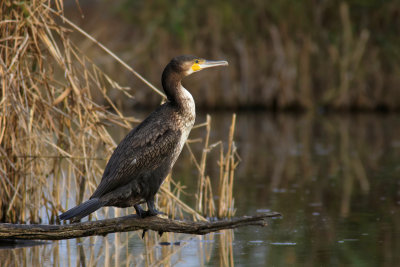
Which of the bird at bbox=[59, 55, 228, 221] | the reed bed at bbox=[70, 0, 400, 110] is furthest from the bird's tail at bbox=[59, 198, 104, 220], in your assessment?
the reed bed at bbox=[70, 0, 400, 110]

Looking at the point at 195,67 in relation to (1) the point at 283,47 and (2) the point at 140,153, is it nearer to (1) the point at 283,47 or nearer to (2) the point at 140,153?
(2) the point at 140,153

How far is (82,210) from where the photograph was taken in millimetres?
4523

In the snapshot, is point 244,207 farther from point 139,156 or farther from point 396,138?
point 396,138

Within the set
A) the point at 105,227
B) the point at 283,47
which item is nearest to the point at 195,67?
the point at 105,227

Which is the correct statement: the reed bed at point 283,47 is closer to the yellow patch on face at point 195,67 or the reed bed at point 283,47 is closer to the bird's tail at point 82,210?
the yellow patch on face at point 195,67

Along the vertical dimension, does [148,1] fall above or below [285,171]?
above

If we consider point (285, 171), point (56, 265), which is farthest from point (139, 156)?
point (285, 171)

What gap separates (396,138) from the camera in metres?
12.6

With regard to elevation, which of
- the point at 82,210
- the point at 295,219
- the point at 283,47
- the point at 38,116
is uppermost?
the point at 283,47

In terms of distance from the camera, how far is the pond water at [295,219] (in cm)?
536

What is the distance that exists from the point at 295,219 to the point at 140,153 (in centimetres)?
227

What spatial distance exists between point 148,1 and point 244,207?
1126 centimetres

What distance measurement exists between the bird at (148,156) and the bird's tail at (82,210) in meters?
0.03

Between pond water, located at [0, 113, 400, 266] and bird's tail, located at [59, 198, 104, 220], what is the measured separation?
785mm
